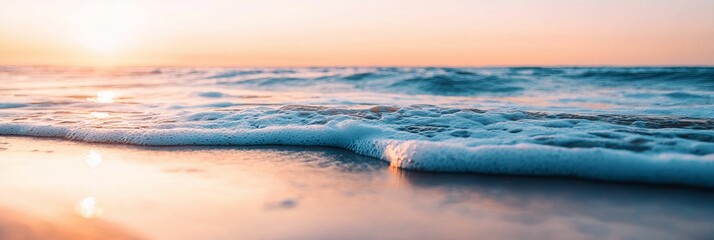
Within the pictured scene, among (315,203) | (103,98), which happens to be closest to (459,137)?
(315,203)

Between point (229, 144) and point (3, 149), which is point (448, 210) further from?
point (3, 149)

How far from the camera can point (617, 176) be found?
9.52 feet

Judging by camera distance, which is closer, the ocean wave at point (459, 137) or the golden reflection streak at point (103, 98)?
the ocean wave at point (459, 137)

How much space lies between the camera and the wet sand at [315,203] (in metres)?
2.07

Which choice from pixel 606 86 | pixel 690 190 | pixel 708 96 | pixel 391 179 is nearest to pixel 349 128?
pixel 391 179

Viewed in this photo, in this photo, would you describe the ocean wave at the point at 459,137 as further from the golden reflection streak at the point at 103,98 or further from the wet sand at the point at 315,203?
the golden reflection streak at the point at 103,98

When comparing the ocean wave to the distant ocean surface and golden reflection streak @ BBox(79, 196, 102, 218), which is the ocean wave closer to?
the distant ocean surface

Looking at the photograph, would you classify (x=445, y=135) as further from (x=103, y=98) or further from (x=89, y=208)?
(x=103, y=98)

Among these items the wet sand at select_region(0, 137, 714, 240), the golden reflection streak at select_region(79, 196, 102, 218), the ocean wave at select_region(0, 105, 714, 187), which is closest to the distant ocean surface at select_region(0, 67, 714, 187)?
the ocean wave at select_region(0, 105, 714, 187)

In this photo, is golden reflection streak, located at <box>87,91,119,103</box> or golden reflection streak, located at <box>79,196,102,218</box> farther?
golden reflection streak, located at <box>87,91,119,103</box>

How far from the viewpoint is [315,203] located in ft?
8.09

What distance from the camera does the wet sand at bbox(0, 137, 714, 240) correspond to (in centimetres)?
207

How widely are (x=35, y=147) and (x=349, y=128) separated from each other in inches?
94.2

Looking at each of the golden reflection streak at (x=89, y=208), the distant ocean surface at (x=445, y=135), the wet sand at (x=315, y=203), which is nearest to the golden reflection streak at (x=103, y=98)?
the distant ocean surface at (x=445, y=135)
